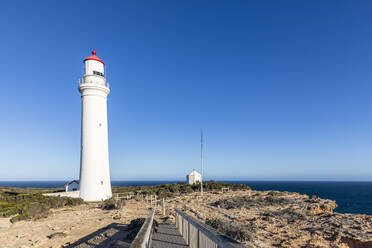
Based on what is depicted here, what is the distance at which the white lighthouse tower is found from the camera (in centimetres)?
2272

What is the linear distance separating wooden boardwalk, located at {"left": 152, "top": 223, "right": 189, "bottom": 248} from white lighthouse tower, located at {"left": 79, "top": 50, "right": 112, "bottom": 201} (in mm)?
16131

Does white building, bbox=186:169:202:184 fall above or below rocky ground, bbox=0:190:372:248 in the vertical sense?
below

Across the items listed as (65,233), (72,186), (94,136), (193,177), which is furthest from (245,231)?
(193,177)

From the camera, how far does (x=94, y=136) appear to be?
23172 millimetres

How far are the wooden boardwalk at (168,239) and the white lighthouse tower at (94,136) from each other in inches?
635

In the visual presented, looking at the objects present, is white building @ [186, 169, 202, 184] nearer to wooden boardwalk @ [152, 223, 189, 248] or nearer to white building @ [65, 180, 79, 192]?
white building @ [65, 180, 79, 192]

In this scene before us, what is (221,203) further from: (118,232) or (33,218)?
(33,218)

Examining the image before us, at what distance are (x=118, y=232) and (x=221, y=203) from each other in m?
13.8

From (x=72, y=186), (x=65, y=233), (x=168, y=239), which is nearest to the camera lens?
(x=168, y=239)

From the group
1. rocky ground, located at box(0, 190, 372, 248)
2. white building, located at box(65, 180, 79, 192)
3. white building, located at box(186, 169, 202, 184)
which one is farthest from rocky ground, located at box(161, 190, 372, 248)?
white building, located at box(186, 169, 202, 184)

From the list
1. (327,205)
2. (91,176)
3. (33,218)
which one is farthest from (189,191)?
(33,218)

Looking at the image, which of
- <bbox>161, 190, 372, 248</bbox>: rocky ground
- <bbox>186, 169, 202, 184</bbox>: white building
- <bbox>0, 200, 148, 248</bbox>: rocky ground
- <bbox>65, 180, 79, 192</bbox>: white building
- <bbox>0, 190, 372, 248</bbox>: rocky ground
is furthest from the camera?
<bbox>186, 169, 202, 184</bbox>: white building

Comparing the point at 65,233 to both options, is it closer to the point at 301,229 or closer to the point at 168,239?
the point at 168,239

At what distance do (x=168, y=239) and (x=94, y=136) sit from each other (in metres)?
18.3
